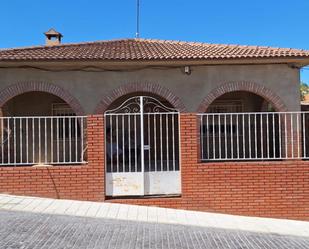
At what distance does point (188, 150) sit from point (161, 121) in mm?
1265

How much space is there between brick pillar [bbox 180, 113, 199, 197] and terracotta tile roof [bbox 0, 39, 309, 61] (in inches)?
77.0

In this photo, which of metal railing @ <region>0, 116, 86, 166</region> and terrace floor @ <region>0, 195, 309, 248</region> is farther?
metal railing @ <region>0, 116, 86, 166</region>

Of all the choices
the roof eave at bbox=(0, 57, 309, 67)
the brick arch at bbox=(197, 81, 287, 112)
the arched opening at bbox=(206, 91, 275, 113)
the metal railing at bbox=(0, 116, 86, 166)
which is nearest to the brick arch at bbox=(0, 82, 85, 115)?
the metal railing at bbox=(0, 116, 86, 166)

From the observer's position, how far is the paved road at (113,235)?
6152 mm

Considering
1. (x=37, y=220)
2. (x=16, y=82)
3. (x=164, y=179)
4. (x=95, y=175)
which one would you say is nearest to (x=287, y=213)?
(x=164, y=179)

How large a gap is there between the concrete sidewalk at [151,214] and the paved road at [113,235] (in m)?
0.29

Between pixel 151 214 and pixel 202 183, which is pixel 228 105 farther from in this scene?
pixel 151 214

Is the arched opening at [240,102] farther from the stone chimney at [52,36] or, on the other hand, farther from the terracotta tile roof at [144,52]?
the stone chimney at [52,36]

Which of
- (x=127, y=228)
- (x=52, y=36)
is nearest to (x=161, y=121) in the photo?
(x=127, y=228)

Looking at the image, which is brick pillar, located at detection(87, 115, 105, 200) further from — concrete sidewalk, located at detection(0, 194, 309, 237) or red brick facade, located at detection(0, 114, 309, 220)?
concrete sidewalk, located at detection(0, 194, 309, 237)

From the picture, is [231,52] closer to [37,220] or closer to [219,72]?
[219,72]

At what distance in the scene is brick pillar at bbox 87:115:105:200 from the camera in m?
9.25

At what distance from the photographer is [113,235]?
665 cm

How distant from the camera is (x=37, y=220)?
24.3ft
